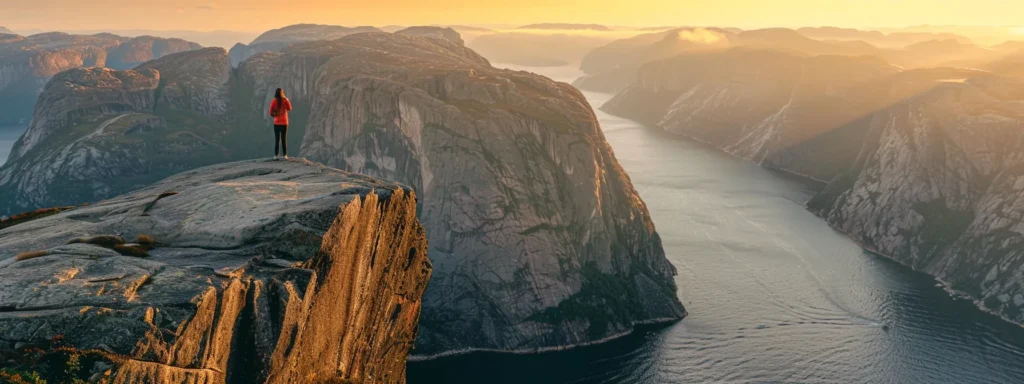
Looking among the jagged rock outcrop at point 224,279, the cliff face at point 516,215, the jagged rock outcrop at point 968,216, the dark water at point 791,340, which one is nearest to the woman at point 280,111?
the jagged rock outcrop at point 224,279

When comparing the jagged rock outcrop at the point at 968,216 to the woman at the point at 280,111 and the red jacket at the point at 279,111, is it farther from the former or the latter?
Answer: the red jacket at the point at 279,111

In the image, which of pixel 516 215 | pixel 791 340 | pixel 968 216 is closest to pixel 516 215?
pixel 516 215

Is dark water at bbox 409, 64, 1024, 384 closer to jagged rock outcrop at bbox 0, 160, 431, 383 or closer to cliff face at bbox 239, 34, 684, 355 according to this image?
cliff face at bbox 239, 34, 684, 355

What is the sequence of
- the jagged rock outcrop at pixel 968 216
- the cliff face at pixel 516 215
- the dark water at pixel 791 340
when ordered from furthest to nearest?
the jagged rock outcrop at pixel 968 216 < the cliff face at pixel 516 215 < the dark water at pixel 791 340

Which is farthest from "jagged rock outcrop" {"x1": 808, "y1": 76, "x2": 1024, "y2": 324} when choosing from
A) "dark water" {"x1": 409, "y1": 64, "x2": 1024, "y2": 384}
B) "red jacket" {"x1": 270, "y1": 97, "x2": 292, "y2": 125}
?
"red jacket" {"x1": 270, "y1": 97, "x2": 292, "y2": 125}

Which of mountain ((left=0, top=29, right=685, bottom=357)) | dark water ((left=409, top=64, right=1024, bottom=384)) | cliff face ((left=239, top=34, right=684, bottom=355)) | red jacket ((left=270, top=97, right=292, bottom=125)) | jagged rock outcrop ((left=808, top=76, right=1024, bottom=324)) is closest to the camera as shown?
red jacket ((left=270, top=97, right=292, bottom=125))
